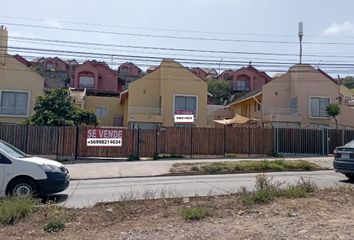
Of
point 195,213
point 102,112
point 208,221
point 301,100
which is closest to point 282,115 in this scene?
point 301,100

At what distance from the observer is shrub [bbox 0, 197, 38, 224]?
24.6 feet

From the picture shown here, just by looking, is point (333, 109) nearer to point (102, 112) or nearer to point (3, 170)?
point (102, 112)

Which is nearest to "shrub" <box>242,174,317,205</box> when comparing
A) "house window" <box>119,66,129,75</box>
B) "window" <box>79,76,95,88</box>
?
"window" <box>79,76,95,88</box>

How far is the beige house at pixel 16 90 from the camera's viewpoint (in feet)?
126

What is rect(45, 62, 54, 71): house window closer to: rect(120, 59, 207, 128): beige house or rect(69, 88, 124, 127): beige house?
rect(69, 88, 124, 127): beige house

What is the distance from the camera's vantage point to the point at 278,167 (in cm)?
1952

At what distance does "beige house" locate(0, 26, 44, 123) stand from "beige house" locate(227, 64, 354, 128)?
70.6ft

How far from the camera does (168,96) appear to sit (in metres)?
40.2

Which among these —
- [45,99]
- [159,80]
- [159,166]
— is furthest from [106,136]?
[159,80]

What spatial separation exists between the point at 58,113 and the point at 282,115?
2143 cm

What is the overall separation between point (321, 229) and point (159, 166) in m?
14.7

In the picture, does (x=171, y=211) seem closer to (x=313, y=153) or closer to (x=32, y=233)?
(x=32, y=233)

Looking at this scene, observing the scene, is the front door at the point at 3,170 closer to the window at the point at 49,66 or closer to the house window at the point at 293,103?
the house window at the point at 293,103

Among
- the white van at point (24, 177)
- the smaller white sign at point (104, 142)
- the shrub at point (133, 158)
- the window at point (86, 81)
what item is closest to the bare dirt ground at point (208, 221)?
the white van at point (24, 177)
